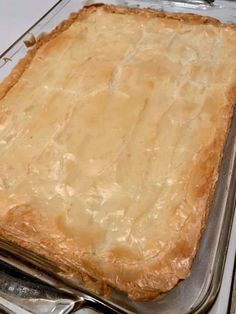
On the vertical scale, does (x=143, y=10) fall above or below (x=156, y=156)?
above

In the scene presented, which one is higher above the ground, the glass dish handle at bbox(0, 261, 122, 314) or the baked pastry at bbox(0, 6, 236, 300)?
the baked pastry at bbox(0, 6, 236, 300)

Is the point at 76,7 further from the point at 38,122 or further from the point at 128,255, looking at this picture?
the point at 128,255

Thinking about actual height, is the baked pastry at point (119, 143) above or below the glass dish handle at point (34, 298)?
above

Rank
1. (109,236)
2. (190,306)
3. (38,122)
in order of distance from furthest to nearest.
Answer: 1. (38,122)
2. (109,236)
3. (190,306)

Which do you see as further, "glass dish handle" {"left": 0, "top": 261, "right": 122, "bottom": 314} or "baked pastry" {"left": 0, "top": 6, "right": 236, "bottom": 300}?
"baked pastry" {"left": 0, "top": 6, "right": 236, "bottom": 300}

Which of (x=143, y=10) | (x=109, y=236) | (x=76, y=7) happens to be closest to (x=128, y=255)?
(x=109, y=236)

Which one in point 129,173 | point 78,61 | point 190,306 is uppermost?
point 78,61

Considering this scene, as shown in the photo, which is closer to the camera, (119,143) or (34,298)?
(34,298)

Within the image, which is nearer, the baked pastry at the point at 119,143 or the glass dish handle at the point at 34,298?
the glass dish handle at the point at 34,298
